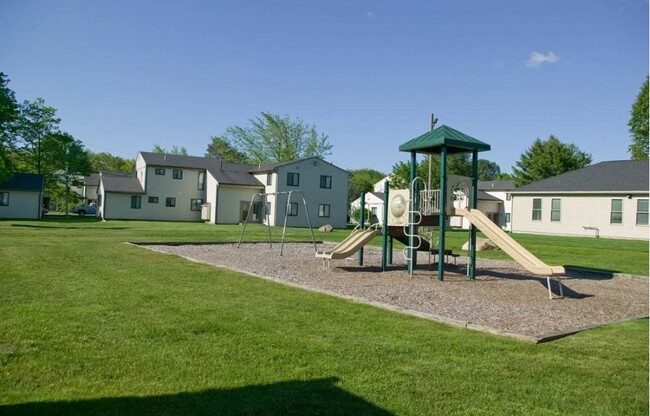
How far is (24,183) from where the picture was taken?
46188mm

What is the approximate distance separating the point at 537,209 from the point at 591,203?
13.5 ft

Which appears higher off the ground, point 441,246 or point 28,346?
point 441,246

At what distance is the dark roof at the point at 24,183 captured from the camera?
1778 inches

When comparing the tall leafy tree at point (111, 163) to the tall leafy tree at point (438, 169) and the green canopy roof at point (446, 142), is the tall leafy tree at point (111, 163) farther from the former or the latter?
the green canopy roof at point (446, 142)

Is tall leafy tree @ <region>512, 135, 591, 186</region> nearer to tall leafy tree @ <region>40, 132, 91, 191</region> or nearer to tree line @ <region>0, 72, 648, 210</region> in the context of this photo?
tree line @ <region>0, 72, 648, 210</region>

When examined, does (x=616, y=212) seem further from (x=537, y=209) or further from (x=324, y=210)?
(x=324, y=210)

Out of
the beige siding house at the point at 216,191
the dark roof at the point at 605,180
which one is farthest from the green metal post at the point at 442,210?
the beige siding house at the point at 216,191

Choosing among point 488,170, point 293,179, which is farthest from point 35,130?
point 488,170

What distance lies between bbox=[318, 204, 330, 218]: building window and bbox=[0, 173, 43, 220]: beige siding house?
23980 mm

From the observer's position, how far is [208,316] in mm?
7316

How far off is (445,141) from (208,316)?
7.31 m

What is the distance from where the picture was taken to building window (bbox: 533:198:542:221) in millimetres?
39297

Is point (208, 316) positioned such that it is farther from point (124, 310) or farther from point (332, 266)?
point (332, 266)

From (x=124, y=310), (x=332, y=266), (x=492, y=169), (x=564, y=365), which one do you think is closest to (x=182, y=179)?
(x=332, y=266)
